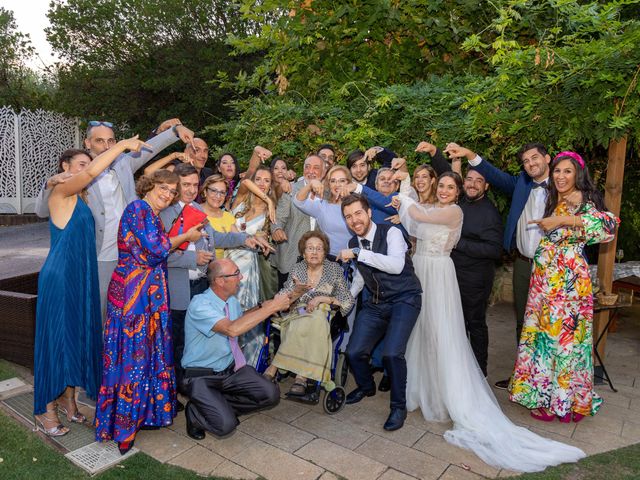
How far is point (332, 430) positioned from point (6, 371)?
3445 millimetres

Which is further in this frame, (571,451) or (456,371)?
(456,371)

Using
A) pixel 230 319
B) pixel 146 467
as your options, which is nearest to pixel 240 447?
pixel 146 467

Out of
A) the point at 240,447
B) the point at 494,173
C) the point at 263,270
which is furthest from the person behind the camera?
the point at 263,270

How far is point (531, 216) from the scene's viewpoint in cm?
471

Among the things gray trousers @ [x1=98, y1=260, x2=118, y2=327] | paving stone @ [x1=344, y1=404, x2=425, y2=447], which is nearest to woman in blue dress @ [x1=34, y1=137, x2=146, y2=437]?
gray trousers @ [x1=98, y1=260, x2=118, y2=327]

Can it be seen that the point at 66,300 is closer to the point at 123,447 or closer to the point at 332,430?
the point at 123,447

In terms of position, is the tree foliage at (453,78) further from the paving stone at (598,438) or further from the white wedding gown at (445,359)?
the paving stone at (598,438)

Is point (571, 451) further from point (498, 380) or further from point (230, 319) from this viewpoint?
point (230, 319)

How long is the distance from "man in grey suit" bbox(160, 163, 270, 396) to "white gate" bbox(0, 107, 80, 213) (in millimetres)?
13803

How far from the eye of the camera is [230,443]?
3.94 metres

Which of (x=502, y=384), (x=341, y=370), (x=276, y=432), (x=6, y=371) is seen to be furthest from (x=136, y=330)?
(x=502, y=384)

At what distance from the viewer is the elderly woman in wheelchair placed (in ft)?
14.5

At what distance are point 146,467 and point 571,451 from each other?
308 centimetres

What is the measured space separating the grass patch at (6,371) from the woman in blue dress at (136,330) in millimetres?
1900
